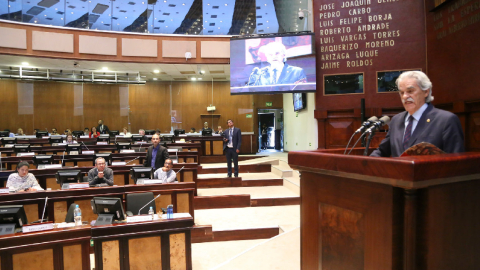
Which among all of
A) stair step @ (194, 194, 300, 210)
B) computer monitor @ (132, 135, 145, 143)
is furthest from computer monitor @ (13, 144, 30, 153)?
stair step @ (194, 194, 300, 210)

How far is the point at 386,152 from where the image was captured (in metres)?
1.51

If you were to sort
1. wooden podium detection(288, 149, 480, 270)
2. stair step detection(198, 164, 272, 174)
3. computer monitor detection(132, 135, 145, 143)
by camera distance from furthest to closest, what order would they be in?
computer monitor detection(132, 135, 145, 143) → stair step detection(198, 164, 272, 174) → wooden podium detection(288, 149, 480, 270)

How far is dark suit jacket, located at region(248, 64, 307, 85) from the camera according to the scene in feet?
23.0

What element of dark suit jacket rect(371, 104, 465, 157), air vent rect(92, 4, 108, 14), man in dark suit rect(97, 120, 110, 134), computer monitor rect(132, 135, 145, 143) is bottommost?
computer monitor rect(132, 135, 145, 143)

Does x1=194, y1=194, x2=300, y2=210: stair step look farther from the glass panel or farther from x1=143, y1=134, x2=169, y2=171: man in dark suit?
the glass panel

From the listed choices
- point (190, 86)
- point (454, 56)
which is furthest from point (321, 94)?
point (190, 86)

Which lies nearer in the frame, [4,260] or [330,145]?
[4,260]

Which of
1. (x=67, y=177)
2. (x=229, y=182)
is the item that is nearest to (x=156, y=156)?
(x=67, y=177)

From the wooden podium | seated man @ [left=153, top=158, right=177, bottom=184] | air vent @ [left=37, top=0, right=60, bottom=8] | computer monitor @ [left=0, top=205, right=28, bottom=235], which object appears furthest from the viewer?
air vent @ [left=37, top=0, right=60, bottom=8]

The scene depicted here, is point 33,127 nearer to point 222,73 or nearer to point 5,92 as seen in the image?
point 5,92

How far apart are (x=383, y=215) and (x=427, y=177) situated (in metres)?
0.16

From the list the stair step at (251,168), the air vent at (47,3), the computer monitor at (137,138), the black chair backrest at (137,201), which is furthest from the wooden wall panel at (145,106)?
the black chair backrest at (137,201)

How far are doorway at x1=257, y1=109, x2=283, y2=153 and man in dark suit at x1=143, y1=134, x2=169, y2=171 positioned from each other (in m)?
7.90

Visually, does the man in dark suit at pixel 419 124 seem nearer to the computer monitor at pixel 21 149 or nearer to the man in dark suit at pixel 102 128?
the computer monitor at pixel 21 149
